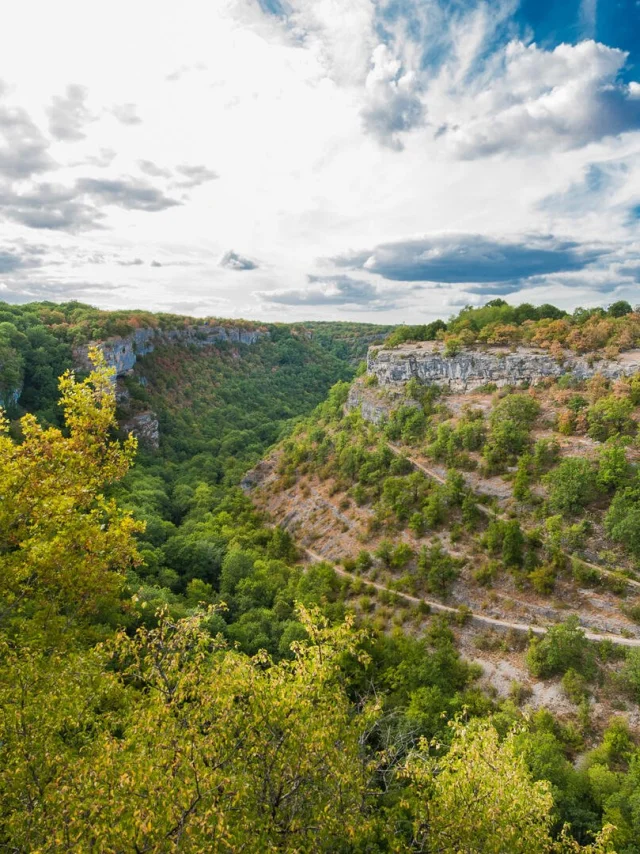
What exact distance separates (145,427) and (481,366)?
5135 centimetres

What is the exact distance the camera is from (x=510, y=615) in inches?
1220

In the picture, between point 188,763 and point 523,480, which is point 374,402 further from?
point 188,763

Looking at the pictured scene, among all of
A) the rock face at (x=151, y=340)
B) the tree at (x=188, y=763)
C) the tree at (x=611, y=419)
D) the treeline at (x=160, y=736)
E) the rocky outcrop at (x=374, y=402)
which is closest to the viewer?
the tree at (x=188, y=763)

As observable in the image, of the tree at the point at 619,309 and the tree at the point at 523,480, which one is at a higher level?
the tree at the point at 619,309

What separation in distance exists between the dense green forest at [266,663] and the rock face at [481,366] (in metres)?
3.05

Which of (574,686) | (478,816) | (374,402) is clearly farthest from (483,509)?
(478,816)

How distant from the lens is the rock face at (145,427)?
69.8m

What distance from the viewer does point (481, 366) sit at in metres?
50.9

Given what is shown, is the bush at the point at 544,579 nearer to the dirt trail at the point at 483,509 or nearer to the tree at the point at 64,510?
the dirt trail at the point at 483,509

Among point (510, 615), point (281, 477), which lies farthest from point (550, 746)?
point (281, 477)

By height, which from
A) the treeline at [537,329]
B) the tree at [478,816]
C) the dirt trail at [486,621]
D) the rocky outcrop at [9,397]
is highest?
the treeline at [537,329]

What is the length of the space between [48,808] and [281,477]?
52611 mm

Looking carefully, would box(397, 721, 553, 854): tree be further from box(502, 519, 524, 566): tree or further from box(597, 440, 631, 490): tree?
box(597, 440, 631, 490): tree

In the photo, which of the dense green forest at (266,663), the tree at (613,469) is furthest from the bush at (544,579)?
the tree at (613,469)
